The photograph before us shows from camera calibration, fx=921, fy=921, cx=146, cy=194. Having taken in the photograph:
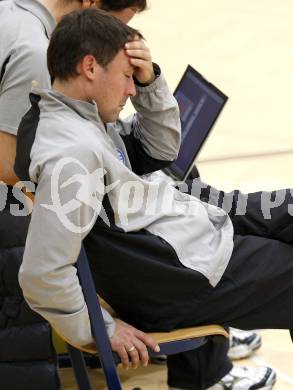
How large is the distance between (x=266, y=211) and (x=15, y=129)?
0.64 m

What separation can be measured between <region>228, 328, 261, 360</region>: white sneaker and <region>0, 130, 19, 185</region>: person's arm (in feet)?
3.07

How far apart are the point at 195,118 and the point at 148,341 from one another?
3.43 feet

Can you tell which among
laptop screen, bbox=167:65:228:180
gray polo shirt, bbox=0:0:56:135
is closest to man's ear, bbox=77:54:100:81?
gray polo shirt, bbox=0:0:56:135

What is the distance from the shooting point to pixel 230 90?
5.26m

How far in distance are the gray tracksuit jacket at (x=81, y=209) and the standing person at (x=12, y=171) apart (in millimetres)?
300

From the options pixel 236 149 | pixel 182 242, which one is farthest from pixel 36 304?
pixel 236 149

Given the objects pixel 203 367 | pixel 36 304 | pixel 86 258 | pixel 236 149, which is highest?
pixel 86 258

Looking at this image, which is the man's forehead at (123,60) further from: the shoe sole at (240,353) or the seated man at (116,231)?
the shoe sole at (240,353)

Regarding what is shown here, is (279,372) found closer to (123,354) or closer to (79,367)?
(79,367)

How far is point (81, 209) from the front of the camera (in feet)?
5.71

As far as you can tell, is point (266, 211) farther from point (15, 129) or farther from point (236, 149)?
point (236, 149)

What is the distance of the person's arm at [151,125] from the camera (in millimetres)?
2105

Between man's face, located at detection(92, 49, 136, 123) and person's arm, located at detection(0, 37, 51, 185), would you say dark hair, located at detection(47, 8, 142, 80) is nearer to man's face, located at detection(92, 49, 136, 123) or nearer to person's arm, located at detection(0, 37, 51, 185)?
man's face, located at detection(92, 49, 136, 123)

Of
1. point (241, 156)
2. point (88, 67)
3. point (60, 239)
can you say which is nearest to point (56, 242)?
point (60, 239)
